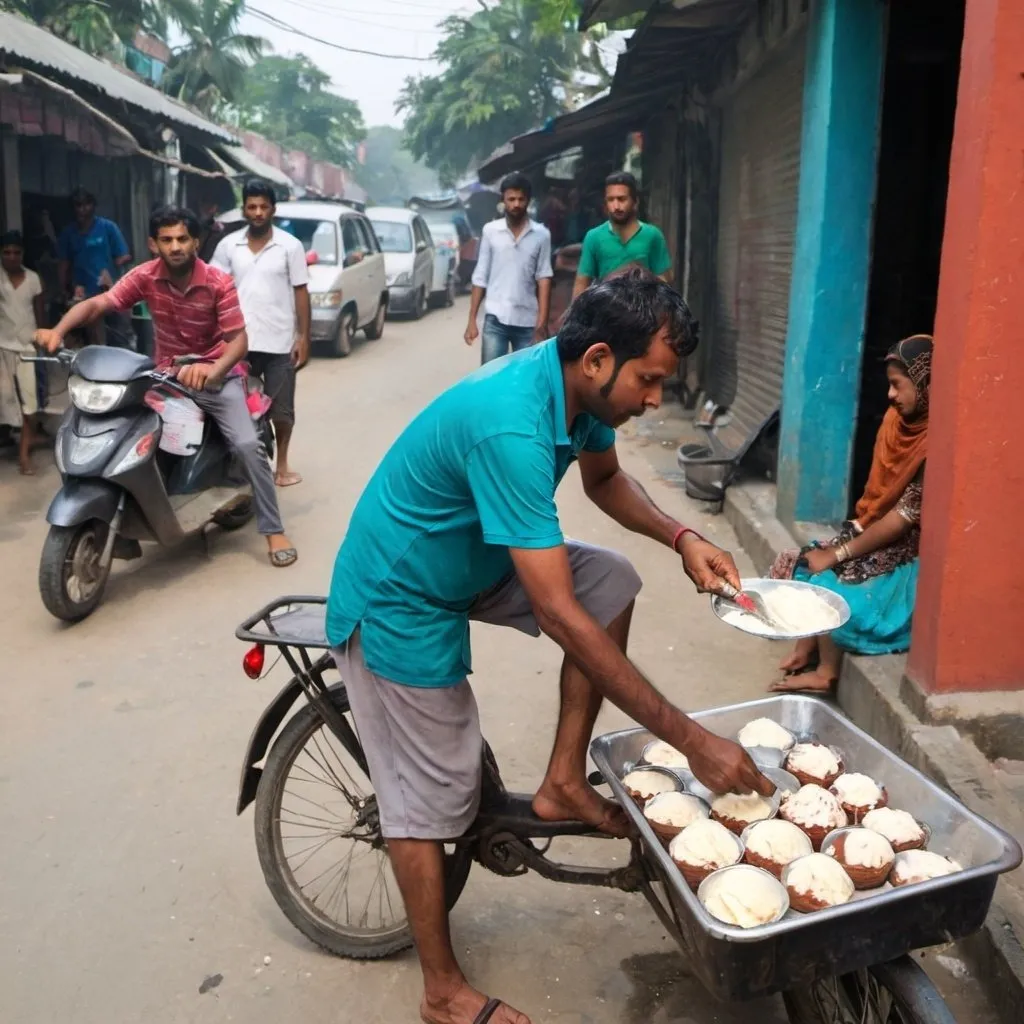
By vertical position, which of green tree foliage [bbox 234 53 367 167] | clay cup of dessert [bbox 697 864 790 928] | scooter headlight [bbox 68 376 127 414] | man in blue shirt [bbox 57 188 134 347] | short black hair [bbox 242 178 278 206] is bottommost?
clay cup of dessert [bbox 697 864 790 928]

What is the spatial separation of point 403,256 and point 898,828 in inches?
634

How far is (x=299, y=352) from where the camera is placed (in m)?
6.71

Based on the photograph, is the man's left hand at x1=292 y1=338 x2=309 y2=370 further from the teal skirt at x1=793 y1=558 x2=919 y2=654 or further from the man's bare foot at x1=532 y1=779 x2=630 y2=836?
the man's bare foot at x1=532 y1=779 x2=630 y2=836

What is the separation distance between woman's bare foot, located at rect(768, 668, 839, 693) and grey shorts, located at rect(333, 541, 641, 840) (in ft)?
6.07

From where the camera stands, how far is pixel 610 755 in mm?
2328

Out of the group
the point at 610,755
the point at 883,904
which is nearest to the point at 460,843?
the point at 610,755

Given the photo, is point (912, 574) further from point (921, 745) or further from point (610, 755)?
point (610, 755)

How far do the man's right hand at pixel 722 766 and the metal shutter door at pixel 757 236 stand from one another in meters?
4.81

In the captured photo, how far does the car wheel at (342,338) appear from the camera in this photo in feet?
42.1

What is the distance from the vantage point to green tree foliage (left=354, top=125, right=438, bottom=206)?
245ft

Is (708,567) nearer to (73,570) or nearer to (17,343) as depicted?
(73,570)

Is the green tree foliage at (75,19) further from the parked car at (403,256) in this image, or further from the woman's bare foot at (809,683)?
the woman's bare foot at (809,683)

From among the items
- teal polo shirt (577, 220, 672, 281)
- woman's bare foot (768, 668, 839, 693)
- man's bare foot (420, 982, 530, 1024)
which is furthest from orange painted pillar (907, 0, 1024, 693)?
teal polo shirt (577, 220, 672, 281)

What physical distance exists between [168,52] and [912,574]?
3357 centimetres
